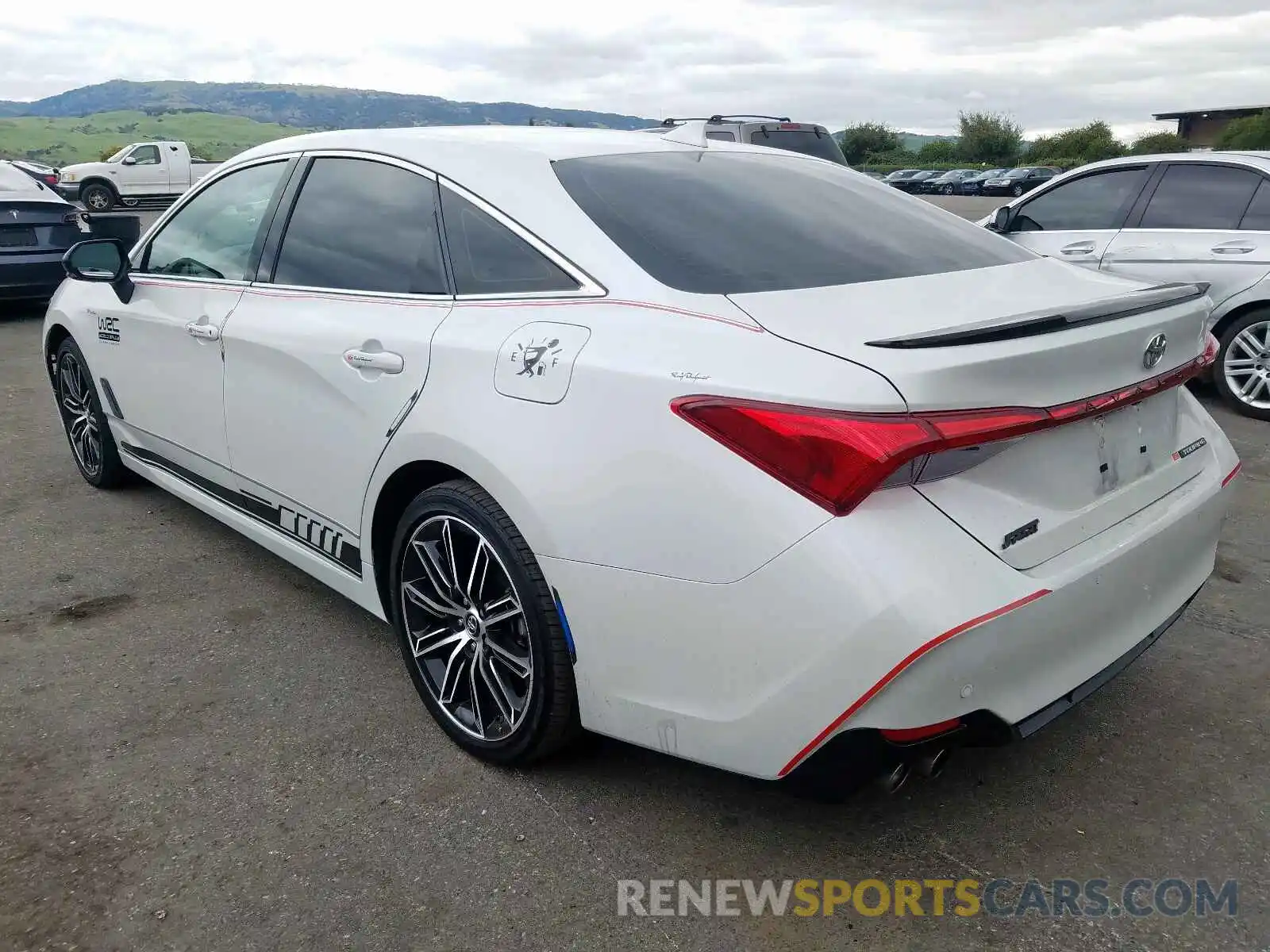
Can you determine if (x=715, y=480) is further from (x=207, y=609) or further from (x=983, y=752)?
(x=207, y=609)

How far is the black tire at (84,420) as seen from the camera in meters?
4.52

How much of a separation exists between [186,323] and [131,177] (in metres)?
27.8

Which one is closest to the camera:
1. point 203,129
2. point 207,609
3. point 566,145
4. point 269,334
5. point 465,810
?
point 465,810

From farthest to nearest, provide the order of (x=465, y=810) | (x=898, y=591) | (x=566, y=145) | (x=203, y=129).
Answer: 1. (x=203, y=129)
2. (x=566, y=145)
3. (x=465, y=810)
4. (x=898, y=591)

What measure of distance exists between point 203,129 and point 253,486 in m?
109

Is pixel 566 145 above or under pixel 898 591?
above

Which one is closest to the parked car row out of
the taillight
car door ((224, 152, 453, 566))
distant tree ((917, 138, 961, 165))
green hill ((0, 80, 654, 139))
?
distant tree ((917, 138, 961, 165))

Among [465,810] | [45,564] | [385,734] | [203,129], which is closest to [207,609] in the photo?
[45,564]

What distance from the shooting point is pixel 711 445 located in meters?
1.90

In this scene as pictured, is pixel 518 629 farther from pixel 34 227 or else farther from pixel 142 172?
pixel 142 172

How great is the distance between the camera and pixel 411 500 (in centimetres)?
265

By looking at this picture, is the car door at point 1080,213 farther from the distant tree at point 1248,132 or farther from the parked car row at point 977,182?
the distant tree at point 1248,132

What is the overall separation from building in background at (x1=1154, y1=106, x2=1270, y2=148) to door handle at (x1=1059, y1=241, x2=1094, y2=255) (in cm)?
6295

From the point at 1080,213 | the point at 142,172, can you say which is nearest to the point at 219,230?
the point at 1080,213
